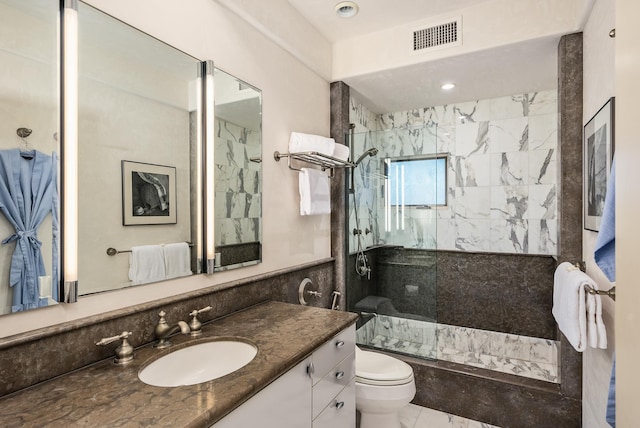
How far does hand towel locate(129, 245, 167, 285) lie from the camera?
136 cm

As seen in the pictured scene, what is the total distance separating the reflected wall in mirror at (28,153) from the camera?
1.01 metres

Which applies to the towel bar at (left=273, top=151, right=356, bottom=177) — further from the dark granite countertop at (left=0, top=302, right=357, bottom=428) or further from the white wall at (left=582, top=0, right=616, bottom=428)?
the white wall at (left=582, top=0, right=616, bottom=428)

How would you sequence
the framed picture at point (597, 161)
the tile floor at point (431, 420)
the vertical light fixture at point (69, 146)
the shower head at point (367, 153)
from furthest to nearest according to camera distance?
the shower head at point (367, 153), the tile floor at point (431, 420), the framed picture at point (597, 161), the vertical light fixture at point (69, 146)

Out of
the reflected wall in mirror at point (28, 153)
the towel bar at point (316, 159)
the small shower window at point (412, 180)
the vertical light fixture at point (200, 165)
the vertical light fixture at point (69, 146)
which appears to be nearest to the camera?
the reflected wall in mirror at point (28, 153)

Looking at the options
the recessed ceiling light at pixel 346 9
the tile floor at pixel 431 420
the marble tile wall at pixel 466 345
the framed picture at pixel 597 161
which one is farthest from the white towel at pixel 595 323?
the recessed ceiling light at pixel 346 9

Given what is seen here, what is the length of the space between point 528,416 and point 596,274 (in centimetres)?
112

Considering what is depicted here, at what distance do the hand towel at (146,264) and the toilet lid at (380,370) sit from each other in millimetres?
1272

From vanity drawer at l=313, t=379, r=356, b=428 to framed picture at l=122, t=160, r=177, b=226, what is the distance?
1.06 meters

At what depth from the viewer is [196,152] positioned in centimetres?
164

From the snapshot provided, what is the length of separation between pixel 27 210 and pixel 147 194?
16.2 inches

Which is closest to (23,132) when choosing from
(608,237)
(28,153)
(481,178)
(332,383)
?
(28,153)

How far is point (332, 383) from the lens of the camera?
1.55 metres

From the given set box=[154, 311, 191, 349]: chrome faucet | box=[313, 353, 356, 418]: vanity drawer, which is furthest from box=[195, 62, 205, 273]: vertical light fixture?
box=[313, 353, 356, 418]: vanity drawer

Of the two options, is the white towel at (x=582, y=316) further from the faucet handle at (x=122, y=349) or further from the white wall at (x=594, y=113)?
the faucet handle at (x=122, y=349)
